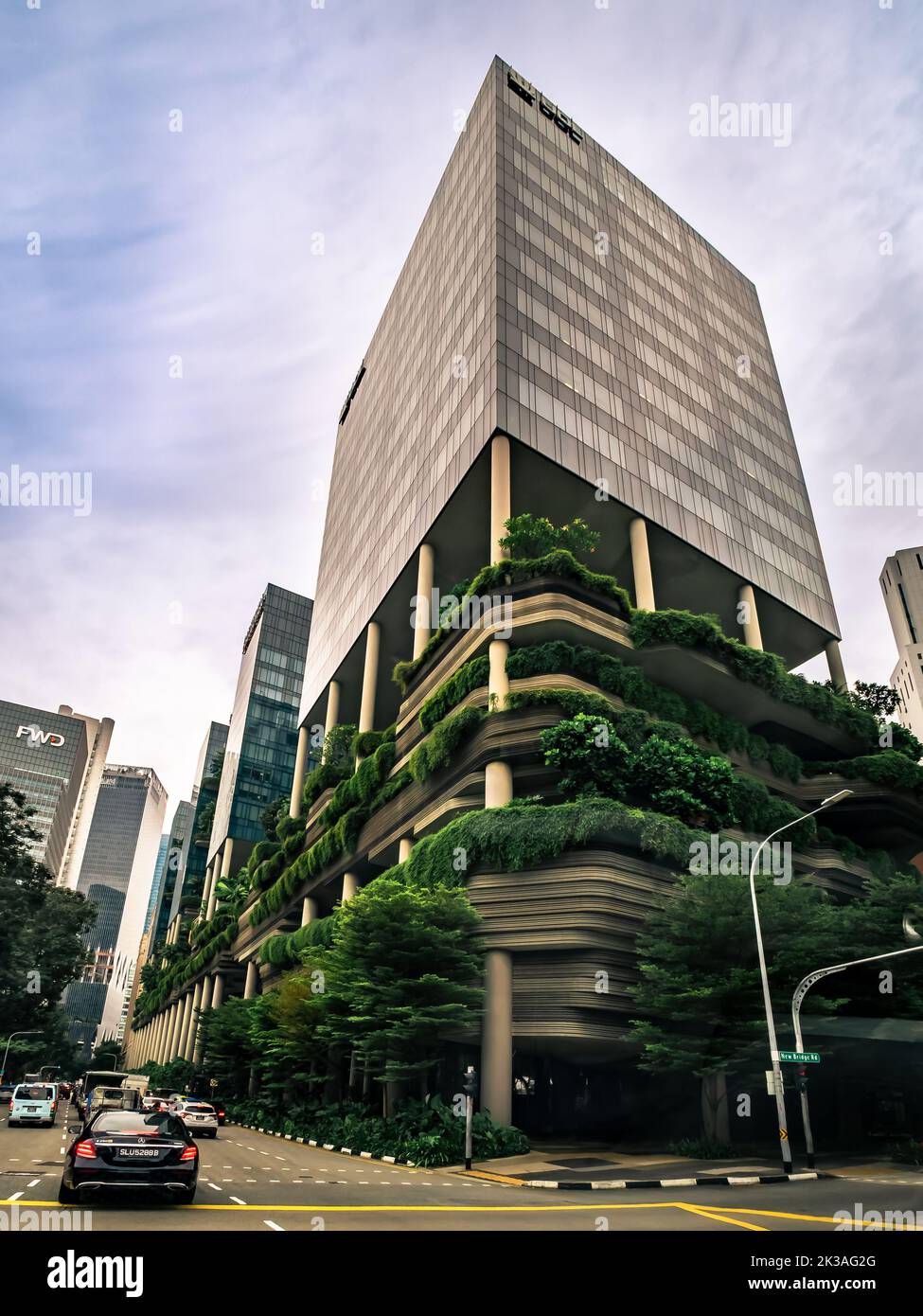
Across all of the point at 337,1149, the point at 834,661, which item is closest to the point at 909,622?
the point at 834,661

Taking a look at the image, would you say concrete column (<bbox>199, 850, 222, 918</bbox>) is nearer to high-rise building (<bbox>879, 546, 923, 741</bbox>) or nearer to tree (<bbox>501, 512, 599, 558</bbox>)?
tree (<bbox>501, 512, 599, 558</bbox>)

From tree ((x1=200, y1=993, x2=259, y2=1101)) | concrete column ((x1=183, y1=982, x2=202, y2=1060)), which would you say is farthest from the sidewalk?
concrete column ((x1=183, y1=982, x2=202, y2=1060))

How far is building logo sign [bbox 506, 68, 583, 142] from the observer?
183 feet

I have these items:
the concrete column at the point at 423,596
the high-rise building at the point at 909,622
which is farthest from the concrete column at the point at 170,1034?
the high-rise building at the point at 909,622

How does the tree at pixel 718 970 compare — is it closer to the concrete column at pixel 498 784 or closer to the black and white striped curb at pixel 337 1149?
the concrete column at pixel 498 784

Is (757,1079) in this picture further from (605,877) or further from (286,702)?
(286,702)

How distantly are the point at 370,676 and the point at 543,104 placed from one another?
135ft

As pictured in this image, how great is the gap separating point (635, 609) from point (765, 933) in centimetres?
1643

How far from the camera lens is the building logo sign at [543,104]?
2195 inches

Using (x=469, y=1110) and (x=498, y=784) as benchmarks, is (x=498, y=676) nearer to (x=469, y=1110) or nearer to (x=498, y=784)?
(x=498, y=784)

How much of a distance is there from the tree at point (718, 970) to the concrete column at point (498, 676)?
10108mm

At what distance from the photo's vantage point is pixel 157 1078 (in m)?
83.8

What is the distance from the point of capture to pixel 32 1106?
37906mm

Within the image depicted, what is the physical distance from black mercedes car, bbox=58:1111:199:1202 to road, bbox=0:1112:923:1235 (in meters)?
0.32
